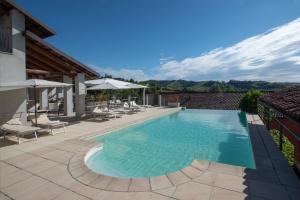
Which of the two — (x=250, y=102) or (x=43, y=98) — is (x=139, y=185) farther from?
(x=43, y=98)

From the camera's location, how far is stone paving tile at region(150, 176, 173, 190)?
3.81m

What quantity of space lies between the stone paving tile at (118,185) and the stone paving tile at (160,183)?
0.54m

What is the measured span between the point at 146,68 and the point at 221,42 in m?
20.8

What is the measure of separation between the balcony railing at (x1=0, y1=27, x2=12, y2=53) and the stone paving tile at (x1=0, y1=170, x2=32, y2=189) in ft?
20.4

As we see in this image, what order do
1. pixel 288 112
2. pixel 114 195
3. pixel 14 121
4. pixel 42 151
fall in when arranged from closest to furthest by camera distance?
pixel 114 195 < pixel 288 112 < pixel 42 151 < pixel 14 121

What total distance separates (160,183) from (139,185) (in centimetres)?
45

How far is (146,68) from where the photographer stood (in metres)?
36.6

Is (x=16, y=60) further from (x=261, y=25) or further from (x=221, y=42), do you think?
(x=221, y=42)

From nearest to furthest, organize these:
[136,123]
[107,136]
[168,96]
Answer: [107,136], [136,123], [168,96]

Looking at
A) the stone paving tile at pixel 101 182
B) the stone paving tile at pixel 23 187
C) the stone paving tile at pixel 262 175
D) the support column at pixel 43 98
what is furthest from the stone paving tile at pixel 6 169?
the support column at pixel 43 98

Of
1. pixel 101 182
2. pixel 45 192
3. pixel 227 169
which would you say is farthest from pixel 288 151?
pixel 45 192

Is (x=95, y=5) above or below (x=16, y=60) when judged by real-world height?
above

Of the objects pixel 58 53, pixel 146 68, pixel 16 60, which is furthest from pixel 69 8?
pixel 146 68

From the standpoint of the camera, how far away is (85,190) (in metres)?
3.71
